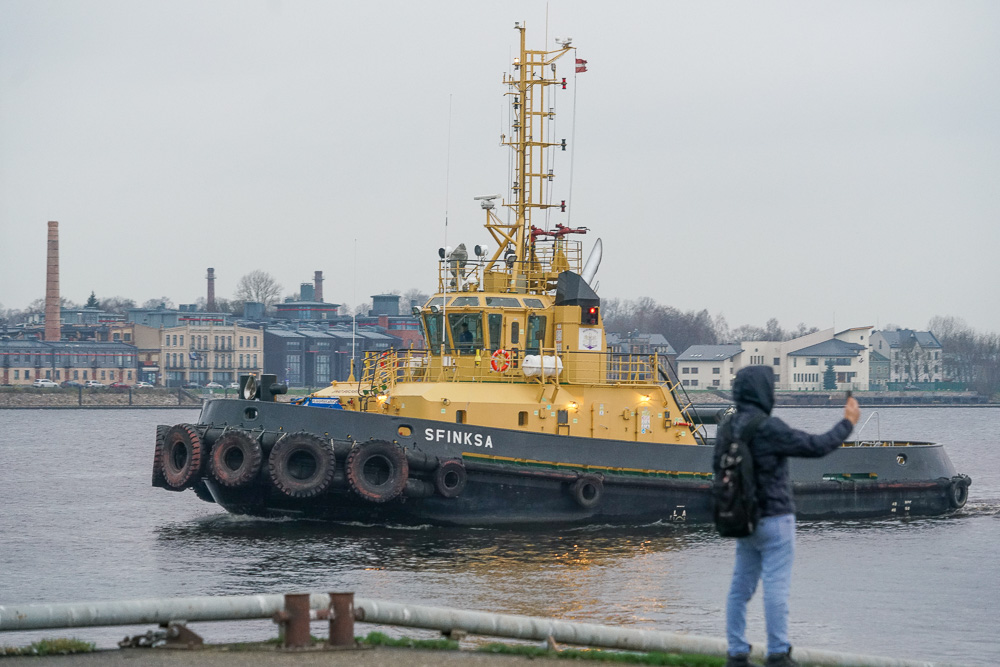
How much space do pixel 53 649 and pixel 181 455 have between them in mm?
12424

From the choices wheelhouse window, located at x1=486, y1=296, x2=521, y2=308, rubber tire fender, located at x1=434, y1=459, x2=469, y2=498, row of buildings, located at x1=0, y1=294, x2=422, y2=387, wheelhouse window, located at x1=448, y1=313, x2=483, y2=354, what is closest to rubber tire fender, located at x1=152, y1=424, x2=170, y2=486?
rubber tire fender, located at x1=434, y1=459, x2=469, y2=498

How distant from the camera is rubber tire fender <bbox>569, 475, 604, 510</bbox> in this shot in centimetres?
1947

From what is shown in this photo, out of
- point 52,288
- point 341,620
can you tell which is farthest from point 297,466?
point 52,288

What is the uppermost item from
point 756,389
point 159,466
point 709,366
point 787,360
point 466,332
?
point 787,360

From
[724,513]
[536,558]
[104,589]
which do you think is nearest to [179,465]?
[104,589]

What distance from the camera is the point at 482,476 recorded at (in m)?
19.0

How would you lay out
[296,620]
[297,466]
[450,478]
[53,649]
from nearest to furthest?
[296,620]
[53,649]
[297,466]
[450,478]

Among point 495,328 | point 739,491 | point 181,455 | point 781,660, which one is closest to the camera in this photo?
point 739,491

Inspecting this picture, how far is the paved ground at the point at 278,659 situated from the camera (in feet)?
22.1

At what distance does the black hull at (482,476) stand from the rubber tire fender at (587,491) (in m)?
0.02

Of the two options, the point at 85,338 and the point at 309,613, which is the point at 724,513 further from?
the point at 85,338

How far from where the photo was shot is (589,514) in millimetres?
19750

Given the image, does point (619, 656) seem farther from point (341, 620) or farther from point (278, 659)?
point (278, 659)

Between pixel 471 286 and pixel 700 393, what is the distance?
78567mm
